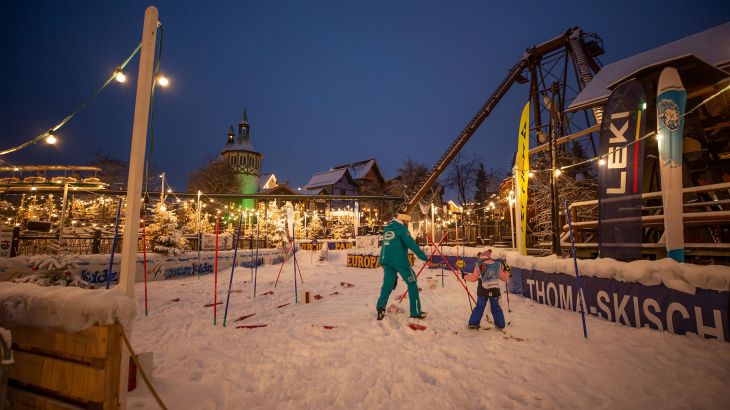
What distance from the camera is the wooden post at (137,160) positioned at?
266cm

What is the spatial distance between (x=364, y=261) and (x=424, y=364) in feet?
41.1

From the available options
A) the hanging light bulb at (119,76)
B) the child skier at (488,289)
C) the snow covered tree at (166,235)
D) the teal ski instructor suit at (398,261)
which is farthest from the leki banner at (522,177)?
the snow covered tree at (166,235)

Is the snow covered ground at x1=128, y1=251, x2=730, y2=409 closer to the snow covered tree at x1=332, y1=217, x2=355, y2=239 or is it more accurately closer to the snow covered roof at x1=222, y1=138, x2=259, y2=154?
the snow covered tree at x1=332, y1=217, x2=355, y2=239

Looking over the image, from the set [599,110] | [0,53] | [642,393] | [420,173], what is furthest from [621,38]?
[0,53]

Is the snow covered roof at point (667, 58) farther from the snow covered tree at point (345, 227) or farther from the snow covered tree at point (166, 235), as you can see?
the snow covered tree at point (345, 227)

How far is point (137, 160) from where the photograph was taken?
2.80m

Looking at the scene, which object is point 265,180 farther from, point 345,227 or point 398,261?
point 398,261

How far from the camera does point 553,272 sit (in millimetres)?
6766

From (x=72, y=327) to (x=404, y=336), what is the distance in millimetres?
4120

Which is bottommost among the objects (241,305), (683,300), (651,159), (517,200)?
(241,305)

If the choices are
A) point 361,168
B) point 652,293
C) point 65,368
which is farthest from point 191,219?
point 652,293

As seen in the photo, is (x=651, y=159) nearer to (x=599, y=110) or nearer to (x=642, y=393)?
(x=599, y=110)

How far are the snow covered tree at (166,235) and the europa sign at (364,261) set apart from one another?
8295mm

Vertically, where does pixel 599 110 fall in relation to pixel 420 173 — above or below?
below
